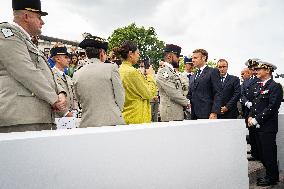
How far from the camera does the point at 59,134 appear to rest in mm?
1867

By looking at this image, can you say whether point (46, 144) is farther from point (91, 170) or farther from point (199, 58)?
point (199, 58)

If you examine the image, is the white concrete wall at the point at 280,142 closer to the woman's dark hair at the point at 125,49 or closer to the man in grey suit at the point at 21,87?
the woman's dark hair at the point at 125,49

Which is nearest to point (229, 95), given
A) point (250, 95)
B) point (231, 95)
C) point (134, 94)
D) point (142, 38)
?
point (231, 95)

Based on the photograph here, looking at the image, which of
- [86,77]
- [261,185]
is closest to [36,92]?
[86,77]

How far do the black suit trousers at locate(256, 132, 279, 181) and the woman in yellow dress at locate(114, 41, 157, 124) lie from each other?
1920 mm

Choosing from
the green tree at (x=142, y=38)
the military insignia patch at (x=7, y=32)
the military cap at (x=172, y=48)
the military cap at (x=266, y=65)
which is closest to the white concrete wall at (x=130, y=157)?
the military insignia patch at (x=7, y=32)

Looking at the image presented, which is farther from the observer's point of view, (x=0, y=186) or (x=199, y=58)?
(x=199, y=58)

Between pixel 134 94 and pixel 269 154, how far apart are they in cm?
236

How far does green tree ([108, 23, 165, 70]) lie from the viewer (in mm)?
58750

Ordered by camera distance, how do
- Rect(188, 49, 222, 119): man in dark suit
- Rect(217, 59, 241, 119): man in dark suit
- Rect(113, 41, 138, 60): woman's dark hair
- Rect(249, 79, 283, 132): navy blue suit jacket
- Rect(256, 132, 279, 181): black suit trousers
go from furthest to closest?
Rect(217, 59, 241, 119): man in dark suit
Rect(188, 49, 222, 119): man in dark suit
Rect(249, 79, 283, 132): navy blue suit jacket
Rect(256, 132, 279, 181): black suit trousers
Rect(113, 41, 138, 60): woman's dark hair

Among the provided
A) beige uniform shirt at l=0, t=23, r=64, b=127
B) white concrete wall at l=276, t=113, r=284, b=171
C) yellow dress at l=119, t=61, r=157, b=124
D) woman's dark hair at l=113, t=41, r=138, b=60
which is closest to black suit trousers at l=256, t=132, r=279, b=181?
white concrete wall at l=276, t=113, r=284, b=171

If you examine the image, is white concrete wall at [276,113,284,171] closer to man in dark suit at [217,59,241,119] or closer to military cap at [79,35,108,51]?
man in dark suit at [217,59,241,119]

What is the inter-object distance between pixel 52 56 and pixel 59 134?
12.7 feet

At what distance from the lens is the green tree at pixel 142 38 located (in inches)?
2313
